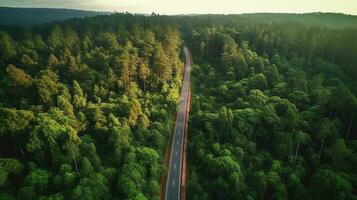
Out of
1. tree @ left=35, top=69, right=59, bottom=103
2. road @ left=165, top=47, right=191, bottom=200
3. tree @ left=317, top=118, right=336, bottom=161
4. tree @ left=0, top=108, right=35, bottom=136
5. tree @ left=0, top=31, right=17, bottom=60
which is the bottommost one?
road @ left=165, top=47, right=191, bottom=200

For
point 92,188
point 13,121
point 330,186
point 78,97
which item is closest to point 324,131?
point 330,186

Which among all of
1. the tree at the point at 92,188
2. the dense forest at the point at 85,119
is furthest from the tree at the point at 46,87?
the tree at the point at 92,188

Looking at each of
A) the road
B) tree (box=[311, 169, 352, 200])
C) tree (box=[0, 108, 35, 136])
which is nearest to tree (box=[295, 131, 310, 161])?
tree (box=[311, 169, 352, 200])

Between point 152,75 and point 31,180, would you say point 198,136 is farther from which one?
point 31,180

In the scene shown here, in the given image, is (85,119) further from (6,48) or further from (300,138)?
(300,138)

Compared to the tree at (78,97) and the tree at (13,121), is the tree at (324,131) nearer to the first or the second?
the tree at (78,97)

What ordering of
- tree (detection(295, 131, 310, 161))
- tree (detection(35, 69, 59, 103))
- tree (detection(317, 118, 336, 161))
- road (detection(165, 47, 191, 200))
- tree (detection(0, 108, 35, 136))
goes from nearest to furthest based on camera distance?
tree (detection(0, 108, 35, 136)) < road (detection(165, 47, 191, 200)) < tree (detection(317, 118, 336, 161)) < tree (detection(295, 131, 310, 161)) < tree (detection(35, 69, 59, 103))

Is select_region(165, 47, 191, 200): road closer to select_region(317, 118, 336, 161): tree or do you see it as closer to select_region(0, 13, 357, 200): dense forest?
select_region(0, 13, 357, 200): dense forest
